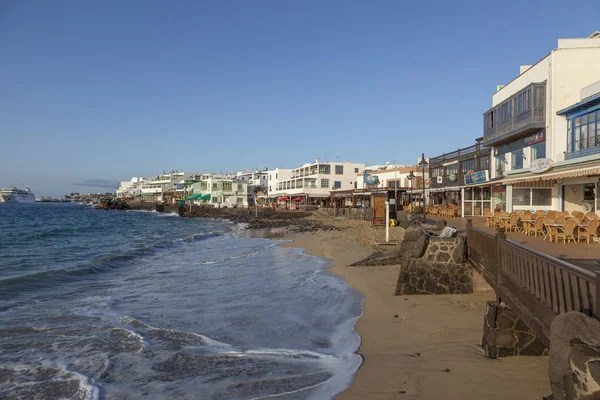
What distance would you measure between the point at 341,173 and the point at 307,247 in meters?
54.5

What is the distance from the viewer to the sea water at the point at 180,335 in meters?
5.64

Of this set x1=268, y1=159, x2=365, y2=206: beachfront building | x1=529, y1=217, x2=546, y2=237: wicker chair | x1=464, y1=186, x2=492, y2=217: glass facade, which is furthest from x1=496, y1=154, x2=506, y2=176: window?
x1=268, y1=159, x2=365, y2=206: beachfront building

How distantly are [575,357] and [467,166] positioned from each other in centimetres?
3434

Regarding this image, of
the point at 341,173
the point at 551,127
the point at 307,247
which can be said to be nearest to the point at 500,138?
the point at 551,127

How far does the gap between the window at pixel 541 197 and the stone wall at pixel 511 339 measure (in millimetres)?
17678

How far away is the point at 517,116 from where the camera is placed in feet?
74.9

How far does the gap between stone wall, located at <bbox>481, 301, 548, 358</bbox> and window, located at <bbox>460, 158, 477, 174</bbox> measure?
29.3 meters

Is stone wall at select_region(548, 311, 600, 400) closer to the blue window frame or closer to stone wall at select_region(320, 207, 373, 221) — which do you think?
the blue window frame

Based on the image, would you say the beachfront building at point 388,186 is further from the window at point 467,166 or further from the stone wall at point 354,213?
the window at point 467,166

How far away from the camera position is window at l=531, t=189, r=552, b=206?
20669mm

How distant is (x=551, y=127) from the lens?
65.8ft

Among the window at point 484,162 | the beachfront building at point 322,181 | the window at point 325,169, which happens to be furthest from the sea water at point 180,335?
the window at point 325,169

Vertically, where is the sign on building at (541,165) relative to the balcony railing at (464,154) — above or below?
below

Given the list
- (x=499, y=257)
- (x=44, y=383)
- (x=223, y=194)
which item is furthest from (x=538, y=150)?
(x=223, y=194)
